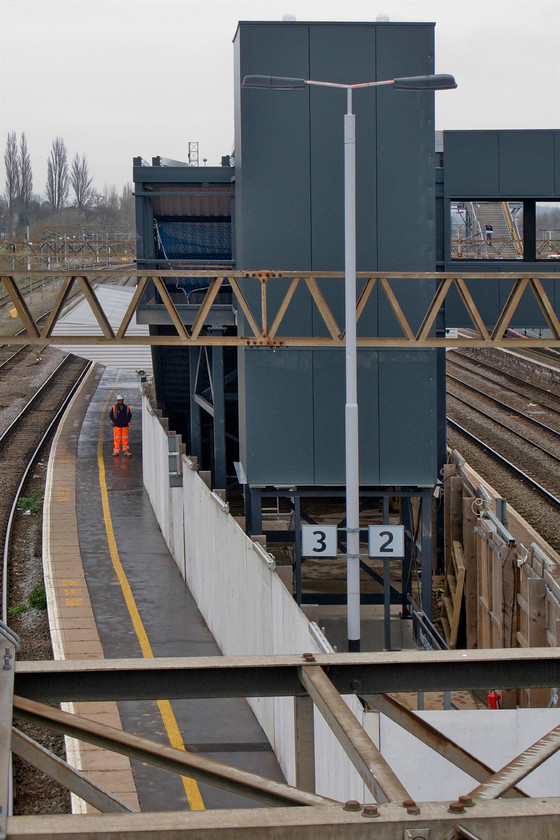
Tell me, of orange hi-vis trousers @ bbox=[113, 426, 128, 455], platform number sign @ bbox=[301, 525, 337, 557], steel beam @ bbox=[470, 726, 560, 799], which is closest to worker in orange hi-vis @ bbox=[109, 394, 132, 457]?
orange hi-vis trousers @ bbox=[113, 426, 128, 455]

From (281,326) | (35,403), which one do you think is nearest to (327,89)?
(281,326)

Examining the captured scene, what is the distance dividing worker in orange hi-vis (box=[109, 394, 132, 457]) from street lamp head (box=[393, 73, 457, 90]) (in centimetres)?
1681

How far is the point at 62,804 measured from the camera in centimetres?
1006

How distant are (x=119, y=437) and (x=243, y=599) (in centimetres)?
1619

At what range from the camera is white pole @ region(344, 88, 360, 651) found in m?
10.9

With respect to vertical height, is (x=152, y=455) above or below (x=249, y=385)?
below

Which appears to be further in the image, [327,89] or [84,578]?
[84,578]

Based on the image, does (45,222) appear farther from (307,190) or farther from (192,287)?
(307,190)

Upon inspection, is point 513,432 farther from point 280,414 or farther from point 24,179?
point 24,179

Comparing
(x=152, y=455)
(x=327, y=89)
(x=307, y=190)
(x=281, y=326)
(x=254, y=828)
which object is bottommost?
(x=152, y=455)

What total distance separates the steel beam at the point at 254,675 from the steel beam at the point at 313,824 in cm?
128

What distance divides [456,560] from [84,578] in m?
5.50

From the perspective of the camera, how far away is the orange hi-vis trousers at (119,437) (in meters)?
27.4

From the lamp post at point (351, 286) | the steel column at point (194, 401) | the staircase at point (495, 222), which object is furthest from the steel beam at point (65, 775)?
the staircase at point (495, 222)
